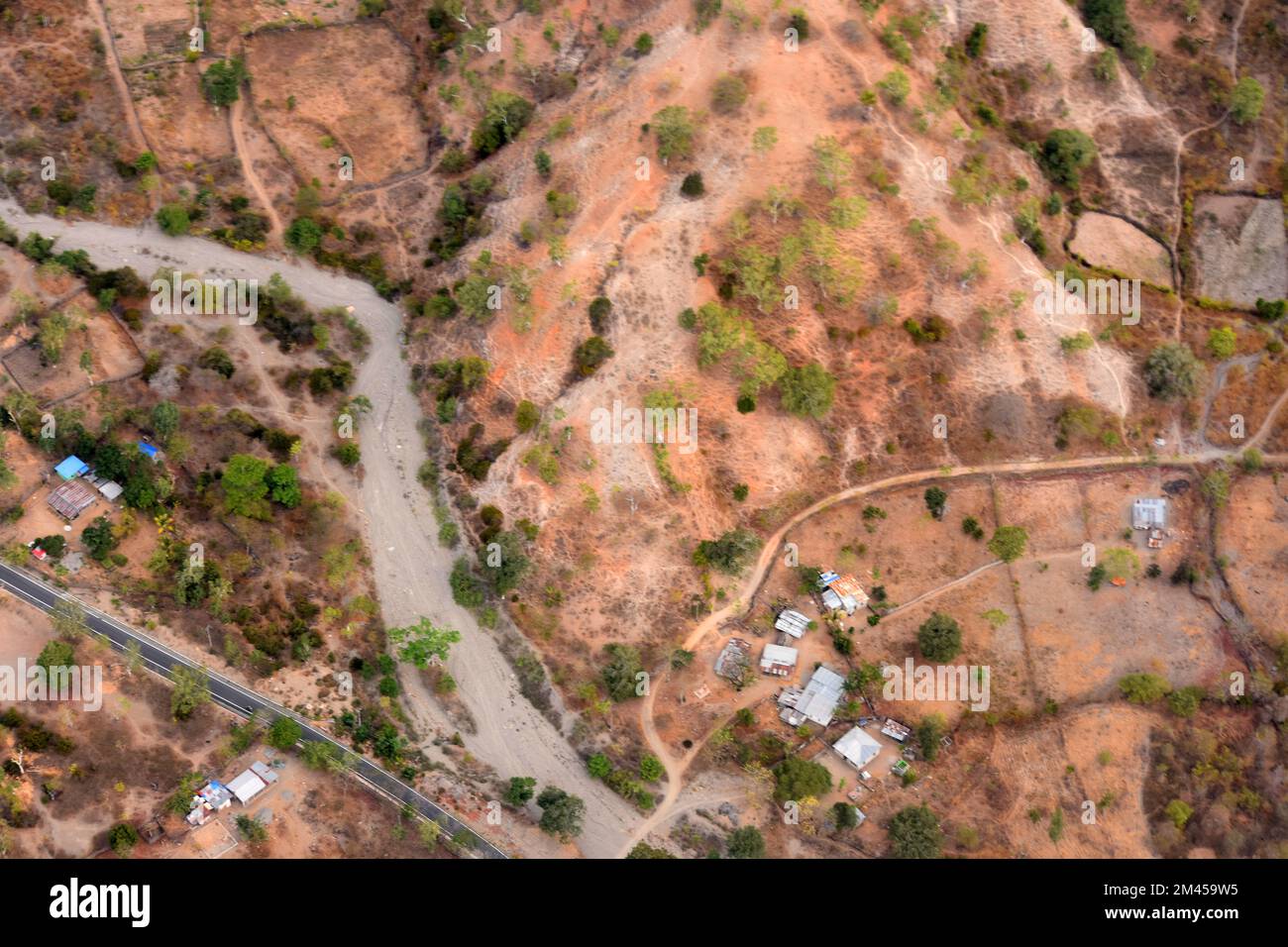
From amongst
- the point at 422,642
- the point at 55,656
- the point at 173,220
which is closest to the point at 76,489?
the point at 55,656

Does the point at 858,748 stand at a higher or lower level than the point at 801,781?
higher

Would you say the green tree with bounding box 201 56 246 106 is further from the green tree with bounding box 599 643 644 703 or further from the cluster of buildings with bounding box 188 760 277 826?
the green tree with bounding box 599 643 644 703

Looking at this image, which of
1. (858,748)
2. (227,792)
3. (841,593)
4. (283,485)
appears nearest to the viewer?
(227,792)

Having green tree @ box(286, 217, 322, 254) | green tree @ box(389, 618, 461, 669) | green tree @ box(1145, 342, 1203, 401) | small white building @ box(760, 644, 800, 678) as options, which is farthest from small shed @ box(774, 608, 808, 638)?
green tree @ box(286, 217, 322, 254)

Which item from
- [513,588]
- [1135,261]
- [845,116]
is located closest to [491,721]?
[513,588]

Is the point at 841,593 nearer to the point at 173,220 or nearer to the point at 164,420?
the point at 164,420

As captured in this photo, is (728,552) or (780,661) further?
(728,552)
